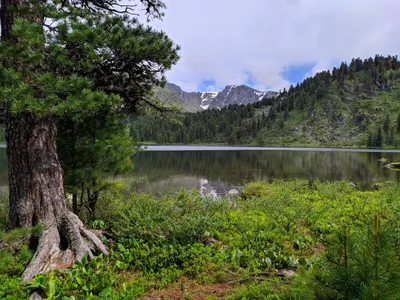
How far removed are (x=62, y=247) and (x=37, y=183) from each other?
168 cm

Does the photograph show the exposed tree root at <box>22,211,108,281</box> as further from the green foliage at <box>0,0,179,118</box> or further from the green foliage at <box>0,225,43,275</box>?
the green foliage at <box>0,0,179,118</box>

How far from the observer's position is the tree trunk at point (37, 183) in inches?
233

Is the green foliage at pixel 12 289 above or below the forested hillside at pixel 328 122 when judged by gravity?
below

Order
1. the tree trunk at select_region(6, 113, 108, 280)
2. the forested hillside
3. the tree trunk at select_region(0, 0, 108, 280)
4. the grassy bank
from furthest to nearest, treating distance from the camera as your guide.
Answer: the forested hillside, the tree trunk at select_region(6, 113, 108, 280), the tree trunk at select_region(0, 0, 108, 280), the grassy bank

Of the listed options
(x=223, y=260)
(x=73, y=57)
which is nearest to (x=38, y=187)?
(x=73, y=57)

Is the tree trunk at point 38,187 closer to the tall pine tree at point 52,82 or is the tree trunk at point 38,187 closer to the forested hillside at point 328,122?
the tall pine tree at point 52,82

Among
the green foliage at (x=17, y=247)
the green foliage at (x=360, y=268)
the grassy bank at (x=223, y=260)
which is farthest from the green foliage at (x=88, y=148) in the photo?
the green foliage at (x=360, y=268)

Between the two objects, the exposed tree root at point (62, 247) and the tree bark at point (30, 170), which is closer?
the exposed tree root at point (62, 247)

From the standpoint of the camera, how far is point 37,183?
6.24m

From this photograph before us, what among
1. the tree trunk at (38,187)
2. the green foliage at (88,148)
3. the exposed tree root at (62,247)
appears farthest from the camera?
the green foliage at (88,148)

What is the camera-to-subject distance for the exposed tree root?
5.41 m

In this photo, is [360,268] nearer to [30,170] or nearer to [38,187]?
[38,187]

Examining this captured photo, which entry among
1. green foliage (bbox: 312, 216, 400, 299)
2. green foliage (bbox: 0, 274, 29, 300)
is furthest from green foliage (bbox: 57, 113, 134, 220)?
green foliage (bbox: 312, 216, 400, 299)

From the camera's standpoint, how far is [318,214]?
10664 millimetres
